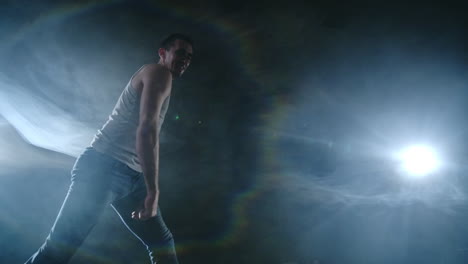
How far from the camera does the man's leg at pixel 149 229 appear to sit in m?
1.78

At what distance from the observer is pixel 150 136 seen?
147 cm

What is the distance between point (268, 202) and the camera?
188 inches

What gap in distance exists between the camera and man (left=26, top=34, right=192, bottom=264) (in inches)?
57.7

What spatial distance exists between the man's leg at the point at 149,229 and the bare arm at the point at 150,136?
0.24 meters

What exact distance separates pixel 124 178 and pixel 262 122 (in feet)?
7.95

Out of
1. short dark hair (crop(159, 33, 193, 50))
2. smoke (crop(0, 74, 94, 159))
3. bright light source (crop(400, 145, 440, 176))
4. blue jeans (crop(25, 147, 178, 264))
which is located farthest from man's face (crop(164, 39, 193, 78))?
bright light source (crop(400, 145, 440, 176))

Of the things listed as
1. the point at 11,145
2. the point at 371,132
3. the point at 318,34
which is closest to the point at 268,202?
the point at 371,132

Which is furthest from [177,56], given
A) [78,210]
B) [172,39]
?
[78,210]

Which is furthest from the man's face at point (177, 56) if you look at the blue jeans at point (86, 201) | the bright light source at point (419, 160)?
the bright light source at point (419, 160)

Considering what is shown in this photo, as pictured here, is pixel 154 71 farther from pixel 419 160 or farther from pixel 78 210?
pixel 419 160

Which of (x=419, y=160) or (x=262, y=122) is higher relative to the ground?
(x=419, y=160)

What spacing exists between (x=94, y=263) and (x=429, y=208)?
6.49 meters

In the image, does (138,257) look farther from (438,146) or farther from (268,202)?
(438,146)

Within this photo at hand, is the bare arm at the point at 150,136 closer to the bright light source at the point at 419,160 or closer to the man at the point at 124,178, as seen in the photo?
the man at the point at 124,178
